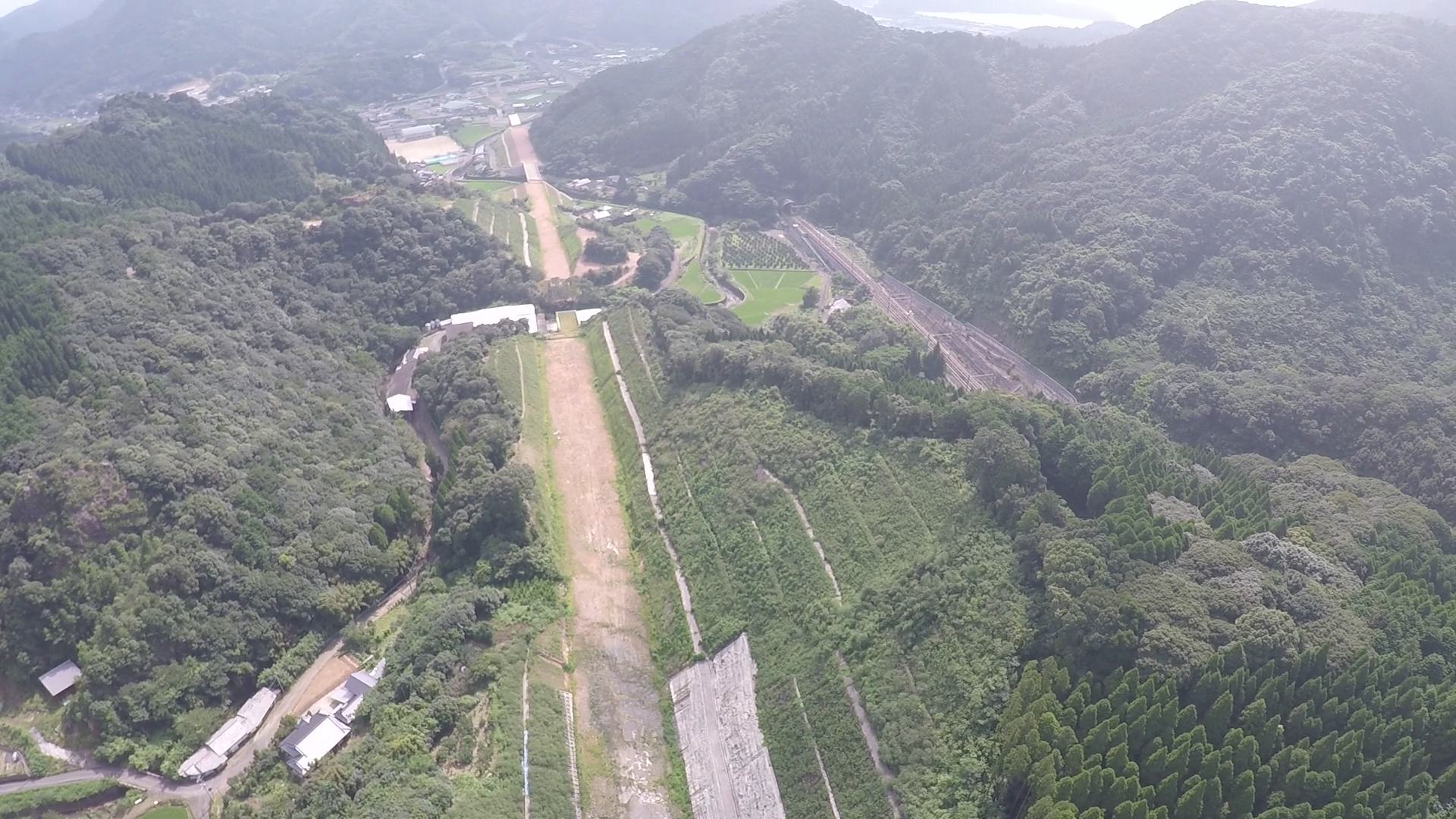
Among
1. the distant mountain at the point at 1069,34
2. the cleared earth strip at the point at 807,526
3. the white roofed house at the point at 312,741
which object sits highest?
the distant mountain at the point at 1069,34

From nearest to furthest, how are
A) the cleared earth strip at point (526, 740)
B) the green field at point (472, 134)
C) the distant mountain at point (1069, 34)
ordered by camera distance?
the cleared earth strip at point (526, 740) → the green field at point (472, 134) → the distant mountain at point (1069, 34)

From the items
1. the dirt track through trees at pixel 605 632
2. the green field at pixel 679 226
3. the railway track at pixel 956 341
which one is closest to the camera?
the dirt track through trees at pixel 605 632

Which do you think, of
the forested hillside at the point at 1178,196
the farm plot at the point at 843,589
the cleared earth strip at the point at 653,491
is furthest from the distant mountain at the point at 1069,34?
the farm plot at the point at 843,589

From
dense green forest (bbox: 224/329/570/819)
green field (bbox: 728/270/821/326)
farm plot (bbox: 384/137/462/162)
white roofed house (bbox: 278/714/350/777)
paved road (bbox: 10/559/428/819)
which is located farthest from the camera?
farm plot (bbox: 384/137/462/162)

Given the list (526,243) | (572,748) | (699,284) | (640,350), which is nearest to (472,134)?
(526,243)

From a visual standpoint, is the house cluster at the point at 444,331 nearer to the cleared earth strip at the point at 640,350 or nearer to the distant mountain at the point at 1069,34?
the cleared earth strip at the point at 640,350

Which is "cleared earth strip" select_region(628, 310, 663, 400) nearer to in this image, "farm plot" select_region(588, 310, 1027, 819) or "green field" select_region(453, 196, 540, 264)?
"farm plot" select_region(588, 310, 1027, 819)

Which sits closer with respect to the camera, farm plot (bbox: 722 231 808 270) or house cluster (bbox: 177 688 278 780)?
house cluster (bbox: 177 688 278 780)

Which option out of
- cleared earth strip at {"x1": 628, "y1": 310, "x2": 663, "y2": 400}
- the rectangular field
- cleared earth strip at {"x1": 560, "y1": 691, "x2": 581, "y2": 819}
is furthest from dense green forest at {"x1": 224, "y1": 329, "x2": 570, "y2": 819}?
cleared earth strip at {"x1": 628, "y1": 310, "x2": 663, "y2": 400}
